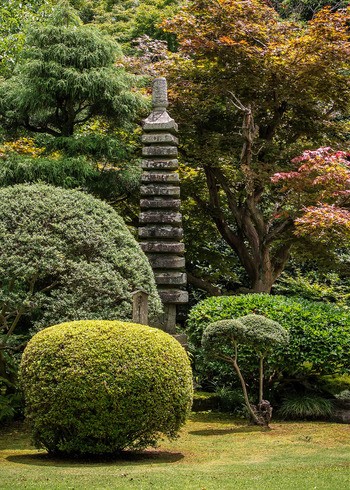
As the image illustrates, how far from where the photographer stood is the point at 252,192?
48.2 ft

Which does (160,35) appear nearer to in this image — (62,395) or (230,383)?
(230,383)

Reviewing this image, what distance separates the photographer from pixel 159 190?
12.3 metres

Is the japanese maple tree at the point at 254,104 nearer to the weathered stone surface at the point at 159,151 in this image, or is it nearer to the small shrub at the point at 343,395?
the weathered stone surface at the point at 159,151

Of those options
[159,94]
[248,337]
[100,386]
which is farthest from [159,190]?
[100,386]

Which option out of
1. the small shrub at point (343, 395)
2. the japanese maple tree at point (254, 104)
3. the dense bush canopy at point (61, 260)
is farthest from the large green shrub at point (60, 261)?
the japanese maple tree at point (254, 104)

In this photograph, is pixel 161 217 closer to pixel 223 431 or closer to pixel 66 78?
pixel 66 78

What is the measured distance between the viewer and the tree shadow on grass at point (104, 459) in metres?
8.04

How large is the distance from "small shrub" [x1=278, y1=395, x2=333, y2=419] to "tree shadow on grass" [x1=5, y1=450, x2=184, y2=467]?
138 inches

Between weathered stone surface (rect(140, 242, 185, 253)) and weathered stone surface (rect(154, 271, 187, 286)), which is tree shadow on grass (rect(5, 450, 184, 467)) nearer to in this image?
weathered stone surface (rect(154, 271, 187, 286))

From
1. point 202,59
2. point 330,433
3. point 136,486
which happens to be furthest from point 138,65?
point 136,486

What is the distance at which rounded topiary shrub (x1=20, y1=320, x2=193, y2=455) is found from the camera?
7809 millimetres

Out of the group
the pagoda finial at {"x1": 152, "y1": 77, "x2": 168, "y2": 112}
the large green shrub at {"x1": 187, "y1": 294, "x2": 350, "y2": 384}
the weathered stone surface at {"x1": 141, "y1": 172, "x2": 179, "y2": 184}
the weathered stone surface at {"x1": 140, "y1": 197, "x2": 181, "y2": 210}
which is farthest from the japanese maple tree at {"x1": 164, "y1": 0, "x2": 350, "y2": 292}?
the weathered stone surface at {"x1": 141, "y1": 172, "x2": 179, "y2": 184}

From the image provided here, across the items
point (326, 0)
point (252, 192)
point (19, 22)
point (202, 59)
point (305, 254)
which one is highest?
point (326, 0)

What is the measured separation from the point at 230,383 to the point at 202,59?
5.90 meters
